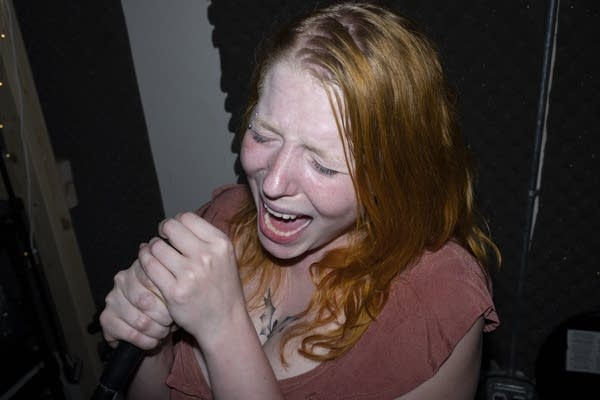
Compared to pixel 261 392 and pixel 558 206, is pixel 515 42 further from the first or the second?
pixel 261 392

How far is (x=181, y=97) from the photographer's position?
244 centimetres

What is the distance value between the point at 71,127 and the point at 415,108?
4.52 ft

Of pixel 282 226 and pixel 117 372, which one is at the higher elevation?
pixel 282 226

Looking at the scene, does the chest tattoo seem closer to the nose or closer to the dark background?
the nose

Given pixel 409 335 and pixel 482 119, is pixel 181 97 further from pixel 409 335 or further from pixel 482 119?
pixel 409 335

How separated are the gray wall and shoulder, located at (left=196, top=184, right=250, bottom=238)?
3.24 ft

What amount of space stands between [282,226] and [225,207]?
0.47m

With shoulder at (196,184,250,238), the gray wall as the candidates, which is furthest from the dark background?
shoulder at (196,184,250,238)

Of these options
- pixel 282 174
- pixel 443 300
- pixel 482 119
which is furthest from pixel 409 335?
pixel 482 119

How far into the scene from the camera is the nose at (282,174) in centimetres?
96

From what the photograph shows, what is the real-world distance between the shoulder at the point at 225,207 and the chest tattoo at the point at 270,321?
0.89ft

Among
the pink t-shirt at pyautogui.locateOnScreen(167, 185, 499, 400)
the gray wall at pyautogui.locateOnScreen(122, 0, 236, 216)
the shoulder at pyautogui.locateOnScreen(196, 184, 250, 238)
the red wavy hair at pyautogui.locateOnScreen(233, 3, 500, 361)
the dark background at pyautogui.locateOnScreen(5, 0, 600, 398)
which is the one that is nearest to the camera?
the red wavy hair at pyautogui.locateOnScreen(233, 3, 500, 361)

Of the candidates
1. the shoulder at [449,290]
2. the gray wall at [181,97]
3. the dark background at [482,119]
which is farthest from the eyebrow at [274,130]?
the gray wall at [181,97]

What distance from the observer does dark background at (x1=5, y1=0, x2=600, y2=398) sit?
1773mm
